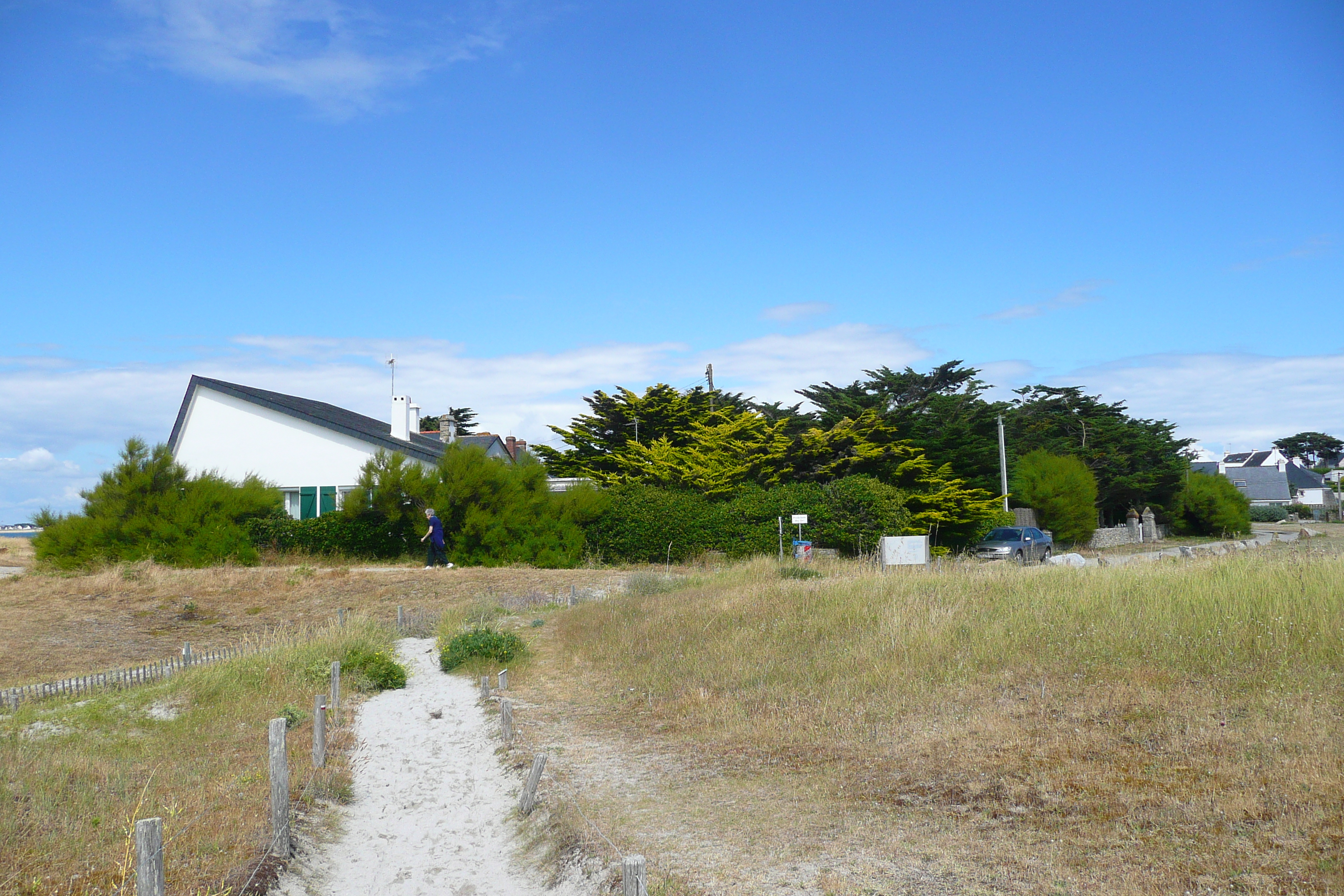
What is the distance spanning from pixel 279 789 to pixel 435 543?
1992 cm

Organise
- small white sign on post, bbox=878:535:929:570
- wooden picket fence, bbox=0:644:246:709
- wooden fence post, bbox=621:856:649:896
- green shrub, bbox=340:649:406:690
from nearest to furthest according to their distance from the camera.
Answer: wooden fence post, bbox=621:856:649:896 < wooden picket fence, bbox=0:644:246:709 < green shrub, bbox=340:649:406:690 < small white sign on post, bbox=878:535:929:570

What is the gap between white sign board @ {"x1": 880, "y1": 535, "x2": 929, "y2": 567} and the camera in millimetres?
18875

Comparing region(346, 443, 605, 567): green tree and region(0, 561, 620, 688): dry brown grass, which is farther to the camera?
region(346, 443, 605, 567): green tree

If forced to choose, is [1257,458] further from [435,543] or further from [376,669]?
[376,669]

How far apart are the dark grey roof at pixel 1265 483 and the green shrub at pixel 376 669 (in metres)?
98.2

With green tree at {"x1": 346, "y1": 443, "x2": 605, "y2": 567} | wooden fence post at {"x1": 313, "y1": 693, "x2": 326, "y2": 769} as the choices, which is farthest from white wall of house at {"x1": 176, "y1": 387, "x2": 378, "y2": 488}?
wooden fence post at {"x1": 313, "y1": 693, "x2": 326, "y2": 769}

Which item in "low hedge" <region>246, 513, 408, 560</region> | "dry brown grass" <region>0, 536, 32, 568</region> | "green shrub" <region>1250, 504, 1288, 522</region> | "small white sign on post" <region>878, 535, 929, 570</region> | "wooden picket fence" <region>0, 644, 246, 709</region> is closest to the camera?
"wooden picket fence" <region>0, 644, 246, 709</region>

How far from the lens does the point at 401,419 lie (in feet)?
112

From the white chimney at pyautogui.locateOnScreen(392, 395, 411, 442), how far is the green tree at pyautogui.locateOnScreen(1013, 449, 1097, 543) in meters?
25.5

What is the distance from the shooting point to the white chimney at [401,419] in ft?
112

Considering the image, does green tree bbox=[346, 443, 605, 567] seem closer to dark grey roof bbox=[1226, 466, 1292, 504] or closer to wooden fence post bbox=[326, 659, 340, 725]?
wooden fence post bbox=[326, 659, 340, 725]

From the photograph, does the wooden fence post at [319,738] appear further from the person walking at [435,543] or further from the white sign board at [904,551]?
the person walking at [435,543]

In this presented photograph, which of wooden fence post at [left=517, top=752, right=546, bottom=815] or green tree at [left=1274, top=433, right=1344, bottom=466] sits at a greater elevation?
green tree at [left=1274, top=433, right=1344, bottom=466]

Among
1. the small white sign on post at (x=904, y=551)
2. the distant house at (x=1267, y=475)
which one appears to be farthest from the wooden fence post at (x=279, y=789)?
the distant house at (x=1267, y=475)
